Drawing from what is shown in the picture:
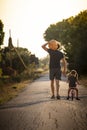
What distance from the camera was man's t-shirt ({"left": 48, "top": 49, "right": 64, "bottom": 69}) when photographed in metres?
11.9

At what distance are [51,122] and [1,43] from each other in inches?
1375

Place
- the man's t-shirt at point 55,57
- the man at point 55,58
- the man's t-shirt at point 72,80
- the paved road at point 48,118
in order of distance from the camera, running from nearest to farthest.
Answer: the paved road at point 48,118, the man at point 55,58, the man's t-shirt at point 55,57, the man's t-shirt at point 72,80

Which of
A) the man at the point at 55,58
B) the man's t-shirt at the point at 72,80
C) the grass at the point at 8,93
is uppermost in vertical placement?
the man at the point at 55,58

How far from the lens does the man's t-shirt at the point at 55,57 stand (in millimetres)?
11930

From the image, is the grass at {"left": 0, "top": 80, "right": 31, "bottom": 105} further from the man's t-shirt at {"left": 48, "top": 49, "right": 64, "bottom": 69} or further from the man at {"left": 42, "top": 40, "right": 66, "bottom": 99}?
the man's t-shirt at {"left": 48, "top": 49, "right": 64, "bottom": 69}

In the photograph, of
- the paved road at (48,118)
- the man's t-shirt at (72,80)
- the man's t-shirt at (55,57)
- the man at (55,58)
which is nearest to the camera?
the paved road at (48,118)

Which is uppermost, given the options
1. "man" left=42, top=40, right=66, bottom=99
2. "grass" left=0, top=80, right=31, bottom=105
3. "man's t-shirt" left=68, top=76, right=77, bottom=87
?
"man" left=42, top=40, right=66, bottom=99

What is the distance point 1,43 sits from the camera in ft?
138

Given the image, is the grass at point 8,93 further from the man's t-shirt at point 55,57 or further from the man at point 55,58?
the man's t-shirt at point 55,57

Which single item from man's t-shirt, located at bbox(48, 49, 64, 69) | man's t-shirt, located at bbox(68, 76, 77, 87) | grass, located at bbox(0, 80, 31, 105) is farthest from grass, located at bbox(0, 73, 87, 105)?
man's t-shirt, located at bbox(68, 76, 77, 87)

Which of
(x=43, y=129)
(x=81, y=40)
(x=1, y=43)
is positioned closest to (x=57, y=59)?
(x=43, y=129)

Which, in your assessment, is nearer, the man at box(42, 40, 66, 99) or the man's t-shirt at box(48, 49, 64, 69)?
the man at box(42, 40, 66, 99)

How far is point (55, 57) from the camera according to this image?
1198 centimetres

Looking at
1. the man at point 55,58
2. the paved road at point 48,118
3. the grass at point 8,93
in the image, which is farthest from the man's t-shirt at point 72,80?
the grass at point 8,93
